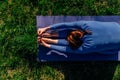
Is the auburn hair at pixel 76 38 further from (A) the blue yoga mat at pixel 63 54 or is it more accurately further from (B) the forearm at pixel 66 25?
(A) the blue yoga mat at pixel 63 54

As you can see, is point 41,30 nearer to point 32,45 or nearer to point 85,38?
point 32,45

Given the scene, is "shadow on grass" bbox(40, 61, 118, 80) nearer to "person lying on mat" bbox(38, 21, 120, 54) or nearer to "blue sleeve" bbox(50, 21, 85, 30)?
"person lying on mat" bbox(38, 21, 120, 54)

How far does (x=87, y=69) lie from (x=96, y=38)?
82 centimetres

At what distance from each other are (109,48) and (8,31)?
1.44m

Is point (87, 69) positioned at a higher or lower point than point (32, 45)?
lower

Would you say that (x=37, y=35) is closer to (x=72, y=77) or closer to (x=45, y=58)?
(x=45, y=58)

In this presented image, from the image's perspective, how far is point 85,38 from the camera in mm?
3615

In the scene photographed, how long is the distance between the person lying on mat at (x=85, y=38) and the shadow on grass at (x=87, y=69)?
0.38 m

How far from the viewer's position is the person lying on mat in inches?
143

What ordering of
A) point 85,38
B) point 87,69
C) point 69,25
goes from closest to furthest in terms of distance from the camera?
point 85,38 < point 69,25 < point 87,69

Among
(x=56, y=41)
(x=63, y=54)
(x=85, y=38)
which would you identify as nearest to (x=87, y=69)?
(x=63, y=54)

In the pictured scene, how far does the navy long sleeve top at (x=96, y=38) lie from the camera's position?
363 centimetres

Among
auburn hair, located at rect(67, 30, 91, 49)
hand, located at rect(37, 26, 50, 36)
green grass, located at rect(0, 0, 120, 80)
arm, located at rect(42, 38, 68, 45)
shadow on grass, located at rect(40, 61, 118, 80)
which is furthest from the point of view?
shadow on grass, located at rect(40, 61, 118, 80)

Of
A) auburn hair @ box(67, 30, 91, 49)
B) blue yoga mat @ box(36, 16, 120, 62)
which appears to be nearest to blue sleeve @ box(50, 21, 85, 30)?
auburn hair @ box(67, 30, 91, 49)
